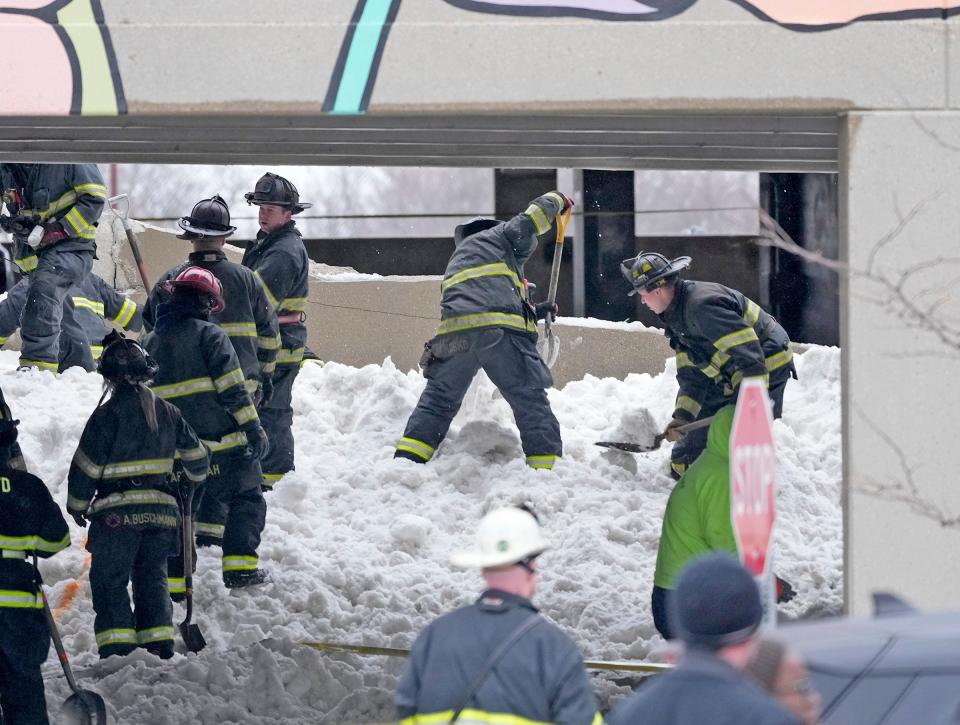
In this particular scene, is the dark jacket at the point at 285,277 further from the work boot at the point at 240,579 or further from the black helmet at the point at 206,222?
the work boot at the point at 240,579

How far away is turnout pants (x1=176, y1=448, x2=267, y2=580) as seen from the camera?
9.22 meters

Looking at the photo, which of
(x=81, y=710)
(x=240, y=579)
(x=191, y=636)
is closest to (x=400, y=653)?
(x=191, y=636)

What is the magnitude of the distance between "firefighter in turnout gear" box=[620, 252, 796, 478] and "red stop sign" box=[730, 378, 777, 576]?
13.2 feet

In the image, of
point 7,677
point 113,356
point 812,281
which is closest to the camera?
point 7,677

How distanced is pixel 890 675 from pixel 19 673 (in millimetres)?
4272

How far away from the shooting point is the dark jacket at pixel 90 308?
39.3ft

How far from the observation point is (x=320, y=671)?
8.39 meters

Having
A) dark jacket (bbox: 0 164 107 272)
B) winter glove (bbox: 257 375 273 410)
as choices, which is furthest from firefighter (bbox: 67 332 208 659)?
dark jacket (bbox: 0 164 107 272)

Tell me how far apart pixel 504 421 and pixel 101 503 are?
4.41m

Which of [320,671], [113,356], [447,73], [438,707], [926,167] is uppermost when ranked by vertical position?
[447,73]

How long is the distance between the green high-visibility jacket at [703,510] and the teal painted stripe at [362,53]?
2.36 metres

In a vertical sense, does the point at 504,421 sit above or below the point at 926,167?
below

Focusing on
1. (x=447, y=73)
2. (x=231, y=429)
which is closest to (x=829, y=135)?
(x=447, y=73)

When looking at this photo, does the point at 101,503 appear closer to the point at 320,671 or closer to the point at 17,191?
the point at 320,671
